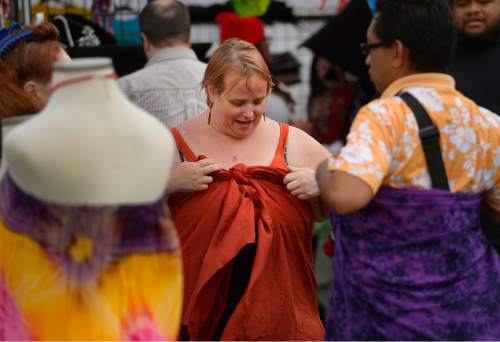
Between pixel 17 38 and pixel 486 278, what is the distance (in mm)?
1753

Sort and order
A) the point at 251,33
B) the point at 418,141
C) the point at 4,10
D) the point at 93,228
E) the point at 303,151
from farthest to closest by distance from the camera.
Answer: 1. the point at 251,33
2. the point at 4,10
3. the point at 303,151
4. the point at 418,141
5. the point at 93,228

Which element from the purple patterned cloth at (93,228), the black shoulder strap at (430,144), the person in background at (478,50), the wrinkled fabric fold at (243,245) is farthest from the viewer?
the person in background at (478,50)

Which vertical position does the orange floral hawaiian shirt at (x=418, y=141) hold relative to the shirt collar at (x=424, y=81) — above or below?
below

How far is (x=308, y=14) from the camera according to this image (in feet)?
19.1

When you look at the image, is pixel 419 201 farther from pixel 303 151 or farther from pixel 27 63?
pixel 27 63

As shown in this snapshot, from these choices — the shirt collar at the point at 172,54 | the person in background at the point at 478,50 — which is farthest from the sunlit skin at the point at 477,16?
the shirt collar at the point at 172,54

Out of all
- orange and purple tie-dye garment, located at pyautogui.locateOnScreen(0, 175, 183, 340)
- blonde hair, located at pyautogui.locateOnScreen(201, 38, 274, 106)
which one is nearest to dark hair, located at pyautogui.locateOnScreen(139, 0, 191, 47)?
blonde hair, located at pyautogui.locateOnScreen(201, 38, 274, 106)

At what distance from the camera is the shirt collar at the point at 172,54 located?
13.8 feet

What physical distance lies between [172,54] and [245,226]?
151 cm

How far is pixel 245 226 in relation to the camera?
9.75ft

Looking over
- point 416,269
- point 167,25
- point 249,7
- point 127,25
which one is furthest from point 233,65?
point 249,7

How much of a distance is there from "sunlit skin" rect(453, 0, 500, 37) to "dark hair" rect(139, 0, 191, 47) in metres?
1.40

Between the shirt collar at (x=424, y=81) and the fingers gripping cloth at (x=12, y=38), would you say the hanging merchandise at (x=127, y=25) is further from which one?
the shirt collar at (x=424, y=81)

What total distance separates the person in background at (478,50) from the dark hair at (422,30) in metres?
1.05
